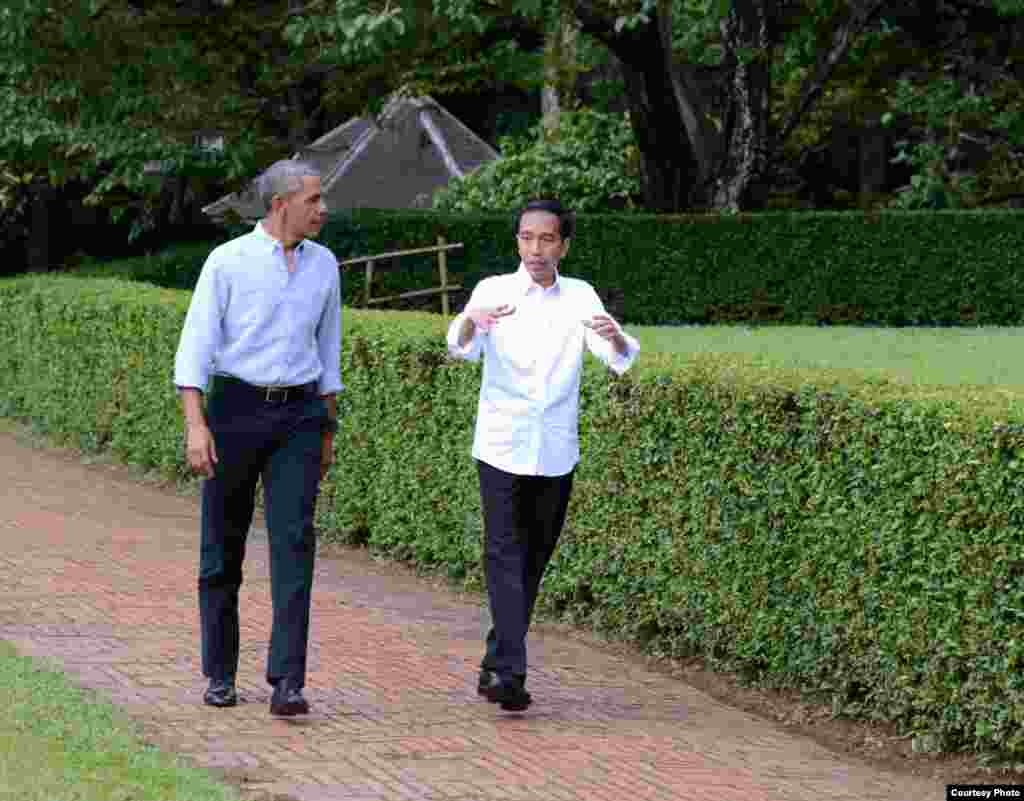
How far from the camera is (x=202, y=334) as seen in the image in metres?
6.82

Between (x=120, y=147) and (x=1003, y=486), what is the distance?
18.5 m

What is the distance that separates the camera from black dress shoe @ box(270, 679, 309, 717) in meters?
6.96

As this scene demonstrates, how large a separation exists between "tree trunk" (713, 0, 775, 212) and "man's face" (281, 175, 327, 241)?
75.7 ft

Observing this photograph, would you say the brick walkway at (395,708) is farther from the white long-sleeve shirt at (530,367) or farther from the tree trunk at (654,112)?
the tree trunk at (654,112)

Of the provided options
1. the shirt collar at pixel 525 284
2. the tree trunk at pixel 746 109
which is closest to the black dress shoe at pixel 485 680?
the shirt collar at pixel 525 284

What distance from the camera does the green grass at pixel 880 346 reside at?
22.5 meters

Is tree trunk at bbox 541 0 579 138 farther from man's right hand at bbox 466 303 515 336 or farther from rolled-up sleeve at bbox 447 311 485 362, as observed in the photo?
man's right hand at bbox 466 303 515 336

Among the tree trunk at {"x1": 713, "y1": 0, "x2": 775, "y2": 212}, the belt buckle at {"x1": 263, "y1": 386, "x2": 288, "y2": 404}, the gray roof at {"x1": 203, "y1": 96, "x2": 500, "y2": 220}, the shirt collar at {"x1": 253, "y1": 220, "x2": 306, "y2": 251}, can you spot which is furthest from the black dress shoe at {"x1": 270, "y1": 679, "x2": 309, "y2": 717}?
the gray roof at {"x1": 203, "y1": 96, "x2": 500, "y2": 220}

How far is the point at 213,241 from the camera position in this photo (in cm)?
3062

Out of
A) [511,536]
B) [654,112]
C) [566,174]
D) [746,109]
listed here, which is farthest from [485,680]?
[566,174]

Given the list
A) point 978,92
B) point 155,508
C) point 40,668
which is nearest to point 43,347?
point 155,508

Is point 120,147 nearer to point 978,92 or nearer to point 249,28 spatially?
point 249,28

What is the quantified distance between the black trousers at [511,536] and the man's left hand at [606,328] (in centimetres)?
55

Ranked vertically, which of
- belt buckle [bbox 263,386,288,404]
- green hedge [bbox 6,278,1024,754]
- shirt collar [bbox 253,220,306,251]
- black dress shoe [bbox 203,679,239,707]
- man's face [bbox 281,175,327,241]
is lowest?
black dress shoe [bbox 203,679,239,707]
